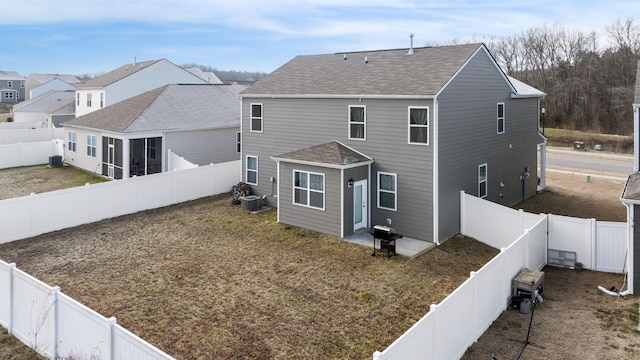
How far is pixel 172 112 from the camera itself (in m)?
25.9

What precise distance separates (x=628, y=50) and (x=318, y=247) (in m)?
55.3

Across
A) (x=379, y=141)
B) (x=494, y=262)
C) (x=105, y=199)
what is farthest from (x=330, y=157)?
(x=105, y=199)

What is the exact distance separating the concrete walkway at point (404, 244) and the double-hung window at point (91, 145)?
17.8 metres

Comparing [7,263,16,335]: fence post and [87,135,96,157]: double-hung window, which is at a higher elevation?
[87,135,96,157]: double-hung window

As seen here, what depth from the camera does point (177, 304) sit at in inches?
403

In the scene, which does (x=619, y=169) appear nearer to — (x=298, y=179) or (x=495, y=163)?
(x=495, y=163)

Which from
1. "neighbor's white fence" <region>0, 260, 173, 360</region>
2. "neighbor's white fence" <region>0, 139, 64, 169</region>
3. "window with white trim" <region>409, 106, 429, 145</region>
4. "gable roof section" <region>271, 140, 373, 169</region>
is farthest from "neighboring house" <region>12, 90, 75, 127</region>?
"neighbor's white fence" <region>0, 260, 173, 360</region>

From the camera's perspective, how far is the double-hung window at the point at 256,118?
20328 mm

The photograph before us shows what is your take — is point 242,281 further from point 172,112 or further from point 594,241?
point 172,112

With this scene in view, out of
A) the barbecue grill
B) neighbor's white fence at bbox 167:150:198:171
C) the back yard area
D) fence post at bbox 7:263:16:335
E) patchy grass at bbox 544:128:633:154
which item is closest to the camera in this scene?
fence post at bbox 7:263:16:335

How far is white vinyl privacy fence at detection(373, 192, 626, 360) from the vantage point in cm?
690

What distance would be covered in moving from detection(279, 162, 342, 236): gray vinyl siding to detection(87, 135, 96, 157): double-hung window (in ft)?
47.3

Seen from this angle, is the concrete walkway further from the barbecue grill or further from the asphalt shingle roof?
the asphalt shingle roof

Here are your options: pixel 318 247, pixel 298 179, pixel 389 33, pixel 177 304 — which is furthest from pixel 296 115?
pixel 389 33
